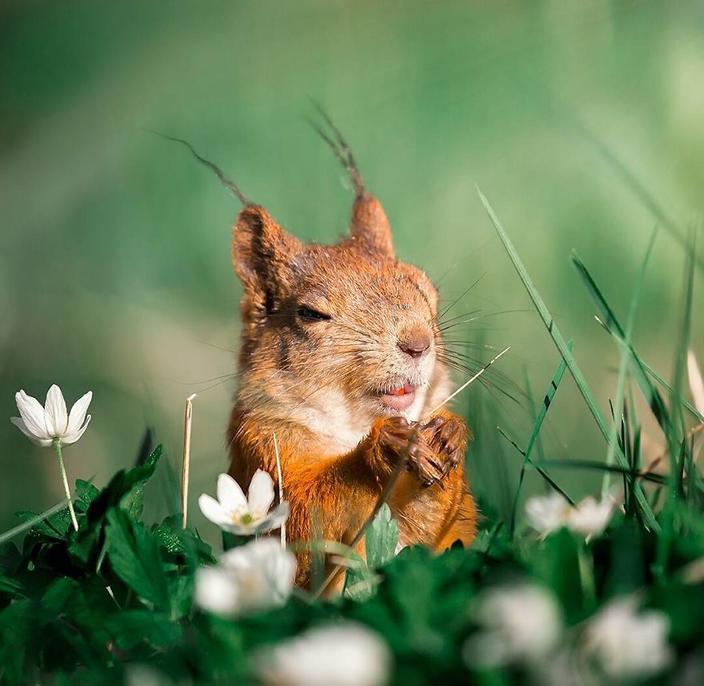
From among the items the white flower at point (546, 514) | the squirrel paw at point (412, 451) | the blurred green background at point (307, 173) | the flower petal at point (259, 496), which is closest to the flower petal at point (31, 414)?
the flower petal at point (259, 496)

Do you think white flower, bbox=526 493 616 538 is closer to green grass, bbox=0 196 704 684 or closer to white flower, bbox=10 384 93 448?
green grass, bbox=0 196 704 684

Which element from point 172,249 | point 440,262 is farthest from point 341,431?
point 172,249

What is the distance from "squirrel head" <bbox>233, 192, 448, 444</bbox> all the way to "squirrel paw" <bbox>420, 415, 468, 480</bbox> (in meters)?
0.13

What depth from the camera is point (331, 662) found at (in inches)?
18.0

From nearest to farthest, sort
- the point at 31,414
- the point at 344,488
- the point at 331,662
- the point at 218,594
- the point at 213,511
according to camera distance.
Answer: the point at 331,662 < the point at 218,594 < the point at 213,511 < the point at 31,414 < the point at 344,488

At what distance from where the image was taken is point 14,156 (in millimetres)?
2088

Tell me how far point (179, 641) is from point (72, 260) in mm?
1484

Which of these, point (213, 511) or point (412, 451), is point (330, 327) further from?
point (213, 511)

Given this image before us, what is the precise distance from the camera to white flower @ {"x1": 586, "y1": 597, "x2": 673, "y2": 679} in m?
0.48

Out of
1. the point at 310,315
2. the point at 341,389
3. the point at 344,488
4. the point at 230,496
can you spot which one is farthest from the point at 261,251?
the point at 230,496

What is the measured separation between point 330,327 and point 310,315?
4cm

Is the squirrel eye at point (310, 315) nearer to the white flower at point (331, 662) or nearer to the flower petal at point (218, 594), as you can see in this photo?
the flower petal at point (218, 594)

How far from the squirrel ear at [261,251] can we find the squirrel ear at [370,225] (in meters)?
0.12

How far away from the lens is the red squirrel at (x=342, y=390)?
1.02 meters
